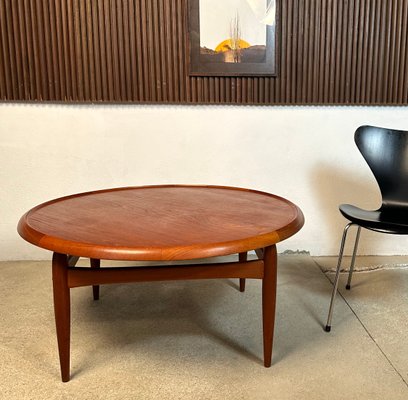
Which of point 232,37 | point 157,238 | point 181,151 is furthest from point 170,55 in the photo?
point 157,238

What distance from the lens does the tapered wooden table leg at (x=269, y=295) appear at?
1.55 m

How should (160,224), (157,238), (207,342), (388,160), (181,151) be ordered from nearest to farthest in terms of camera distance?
(157,238)
(160,224)
(207,342)
(388,160)
(181,151)

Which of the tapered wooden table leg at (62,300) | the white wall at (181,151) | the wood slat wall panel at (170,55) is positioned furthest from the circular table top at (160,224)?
the wood slat wall panel at (170,55)

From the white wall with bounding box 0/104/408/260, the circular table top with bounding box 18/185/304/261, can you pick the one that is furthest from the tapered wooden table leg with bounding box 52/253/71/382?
the white wall with bounding box 0/104/408/260

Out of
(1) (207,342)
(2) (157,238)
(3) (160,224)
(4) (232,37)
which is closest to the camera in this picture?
(2) (157,238)

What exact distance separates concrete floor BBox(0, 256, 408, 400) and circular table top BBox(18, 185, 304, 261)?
55cm

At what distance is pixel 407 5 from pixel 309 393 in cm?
241

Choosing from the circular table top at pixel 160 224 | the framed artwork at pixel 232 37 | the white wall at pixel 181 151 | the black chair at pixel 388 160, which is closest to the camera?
the circular table top at pixel 160 224

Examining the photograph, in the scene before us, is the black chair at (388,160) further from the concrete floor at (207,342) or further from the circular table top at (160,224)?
the circular table top at (160,224)

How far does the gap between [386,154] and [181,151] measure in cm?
127

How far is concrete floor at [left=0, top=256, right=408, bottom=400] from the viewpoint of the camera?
4.93 feet

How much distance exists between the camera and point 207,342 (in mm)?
1803

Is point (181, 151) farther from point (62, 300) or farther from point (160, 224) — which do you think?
point (62, 300)

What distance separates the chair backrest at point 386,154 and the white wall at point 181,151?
1.91 ft
